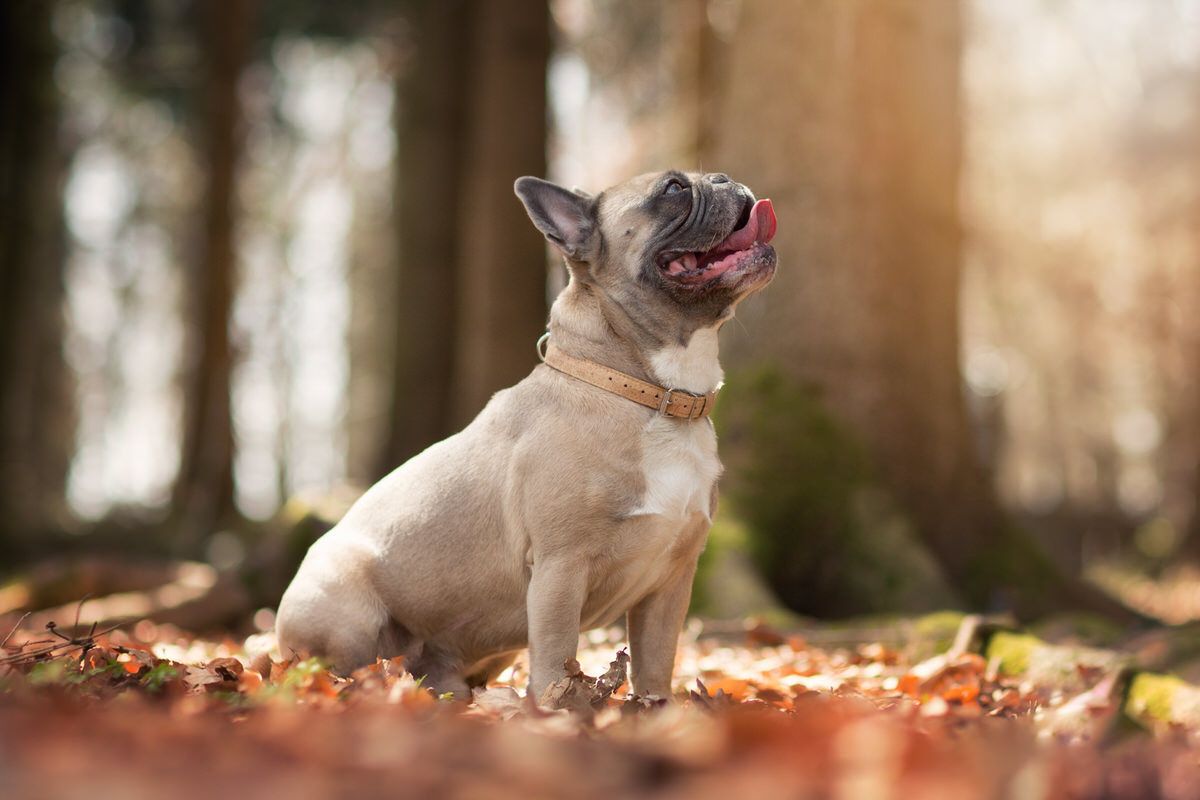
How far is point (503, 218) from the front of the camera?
37.3 ft

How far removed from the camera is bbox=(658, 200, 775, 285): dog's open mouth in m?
4.28

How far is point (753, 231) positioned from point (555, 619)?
6.25 ft

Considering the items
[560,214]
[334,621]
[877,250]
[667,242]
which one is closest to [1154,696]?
[667,242]

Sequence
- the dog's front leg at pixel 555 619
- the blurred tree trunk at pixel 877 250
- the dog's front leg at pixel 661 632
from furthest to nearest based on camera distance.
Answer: the blurred tree trunk at pixel 877 250 → the dog's front leg at pixel 661 632 → the dog's front leg at pixel 555 619

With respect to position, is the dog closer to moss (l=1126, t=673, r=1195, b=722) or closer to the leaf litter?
the leaf litter

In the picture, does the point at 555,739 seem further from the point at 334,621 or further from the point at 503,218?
the point at 503,218

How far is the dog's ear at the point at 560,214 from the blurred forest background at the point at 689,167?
2.22m

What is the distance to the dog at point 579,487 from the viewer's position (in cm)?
395

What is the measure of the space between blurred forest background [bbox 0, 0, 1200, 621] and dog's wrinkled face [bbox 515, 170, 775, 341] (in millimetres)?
2123

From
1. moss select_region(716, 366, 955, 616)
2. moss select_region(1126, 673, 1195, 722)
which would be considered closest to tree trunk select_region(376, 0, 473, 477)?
moss select_region(716, 366, 955, 616)

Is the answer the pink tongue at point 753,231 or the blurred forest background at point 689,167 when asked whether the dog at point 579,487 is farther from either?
the blurred forest background at point 689,167

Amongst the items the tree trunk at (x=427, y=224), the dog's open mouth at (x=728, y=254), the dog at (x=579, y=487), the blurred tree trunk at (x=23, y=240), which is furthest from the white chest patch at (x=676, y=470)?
the blurred tree trunk at (x=23, y=240)

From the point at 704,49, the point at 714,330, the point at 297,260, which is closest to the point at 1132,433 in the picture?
the point at 297,260

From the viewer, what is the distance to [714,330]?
4434mm
